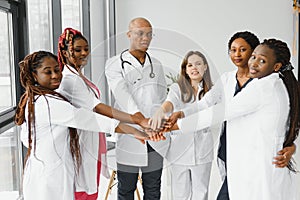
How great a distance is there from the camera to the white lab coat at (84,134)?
5.71ft

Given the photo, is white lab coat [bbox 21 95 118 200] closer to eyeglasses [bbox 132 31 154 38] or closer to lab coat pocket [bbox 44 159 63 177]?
lab coat pocket [bbox 44 159 63 177]

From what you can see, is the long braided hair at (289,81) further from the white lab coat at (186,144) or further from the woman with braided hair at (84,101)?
the woman with braided hair at (84,101)

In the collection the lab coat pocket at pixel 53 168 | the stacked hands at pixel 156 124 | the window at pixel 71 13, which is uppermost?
the window at pixel 71 13

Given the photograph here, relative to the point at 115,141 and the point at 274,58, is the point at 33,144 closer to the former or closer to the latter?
the point at 115,141

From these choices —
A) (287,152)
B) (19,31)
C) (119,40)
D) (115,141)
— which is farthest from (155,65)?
(19,31)

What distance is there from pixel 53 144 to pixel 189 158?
0.64m

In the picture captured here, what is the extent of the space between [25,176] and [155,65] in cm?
69

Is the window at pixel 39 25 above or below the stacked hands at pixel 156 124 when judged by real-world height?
above

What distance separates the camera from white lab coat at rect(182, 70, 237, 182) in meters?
1.81

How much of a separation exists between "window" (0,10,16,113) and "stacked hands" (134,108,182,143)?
98 cm

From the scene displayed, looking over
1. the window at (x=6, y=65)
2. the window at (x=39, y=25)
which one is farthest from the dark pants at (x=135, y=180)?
the window at (x=39, y=25)

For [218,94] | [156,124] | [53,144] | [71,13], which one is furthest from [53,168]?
[71,13]

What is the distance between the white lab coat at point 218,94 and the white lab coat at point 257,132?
0.11 ft

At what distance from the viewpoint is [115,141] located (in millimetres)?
1839
